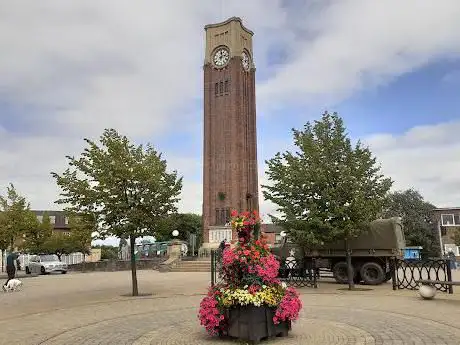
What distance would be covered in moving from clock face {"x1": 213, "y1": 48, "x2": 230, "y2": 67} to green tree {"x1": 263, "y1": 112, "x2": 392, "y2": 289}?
39393 mm

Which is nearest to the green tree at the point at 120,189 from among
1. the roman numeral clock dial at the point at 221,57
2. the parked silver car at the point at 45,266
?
the parked silver car at the point at 45,266

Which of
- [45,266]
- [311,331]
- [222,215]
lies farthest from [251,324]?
[222,215]

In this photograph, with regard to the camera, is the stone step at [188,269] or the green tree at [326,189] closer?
the green tree at [326,189]

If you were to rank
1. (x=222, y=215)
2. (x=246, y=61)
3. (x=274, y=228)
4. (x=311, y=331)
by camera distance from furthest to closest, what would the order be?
(x=274, y=228), (x=246, y=61), (x=222, y=215), (x=311, y=331)

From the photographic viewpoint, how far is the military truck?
20.5m

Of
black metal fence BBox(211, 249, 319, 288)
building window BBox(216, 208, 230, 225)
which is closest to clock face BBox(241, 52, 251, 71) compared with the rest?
building window BBox(216, 208, 230, 225)

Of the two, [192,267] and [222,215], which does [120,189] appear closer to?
[192,267]

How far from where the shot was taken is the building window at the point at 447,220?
5528 centimetres

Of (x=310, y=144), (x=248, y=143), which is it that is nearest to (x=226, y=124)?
(x=248, y=143)

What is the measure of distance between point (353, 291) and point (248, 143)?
42194 millimetres

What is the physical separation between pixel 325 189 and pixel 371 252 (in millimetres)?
4404

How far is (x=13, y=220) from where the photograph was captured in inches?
1361

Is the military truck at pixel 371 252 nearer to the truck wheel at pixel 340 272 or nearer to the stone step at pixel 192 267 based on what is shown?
the truck wheel at pixel 340 272

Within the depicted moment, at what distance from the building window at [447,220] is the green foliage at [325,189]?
39887 millimetres
